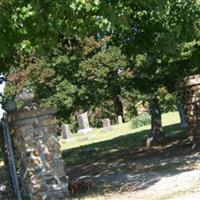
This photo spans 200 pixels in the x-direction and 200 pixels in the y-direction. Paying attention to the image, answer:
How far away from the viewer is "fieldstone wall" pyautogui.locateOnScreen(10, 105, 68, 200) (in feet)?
40.0

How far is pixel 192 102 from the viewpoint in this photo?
17.1 metres

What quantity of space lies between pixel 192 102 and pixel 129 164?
2474 millimetres

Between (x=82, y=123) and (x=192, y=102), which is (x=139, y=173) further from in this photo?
(x=82, y=123)

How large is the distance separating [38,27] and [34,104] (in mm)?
3084

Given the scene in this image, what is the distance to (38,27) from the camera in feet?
31.6

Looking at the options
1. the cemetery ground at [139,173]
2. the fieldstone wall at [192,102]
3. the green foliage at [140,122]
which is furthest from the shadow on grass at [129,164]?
the green foliage at [140,122]

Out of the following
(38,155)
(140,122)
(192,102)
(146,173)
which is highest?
(192,102)

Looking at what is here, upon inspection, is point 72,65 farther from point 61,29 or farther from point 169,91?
point 61,29

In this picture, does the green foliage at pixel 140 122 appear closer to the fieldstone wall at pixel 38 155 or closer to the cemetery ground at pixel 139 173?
the cemetery ground at pixel 139 173

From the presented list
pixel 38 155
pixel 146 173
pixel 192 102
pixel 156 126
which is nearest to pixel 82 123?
pixel 156 126

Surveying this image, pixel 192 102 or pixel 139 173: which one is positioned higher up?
pixel 192 102

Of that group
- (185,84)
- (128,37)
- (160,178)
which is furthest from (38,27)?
(185,84)

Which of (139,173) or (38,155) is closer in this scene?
(38,155)

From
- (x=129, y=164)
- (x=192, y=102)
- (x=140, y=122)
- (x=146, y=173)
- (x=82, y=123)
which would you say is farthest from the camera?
(x=82, y=123)
